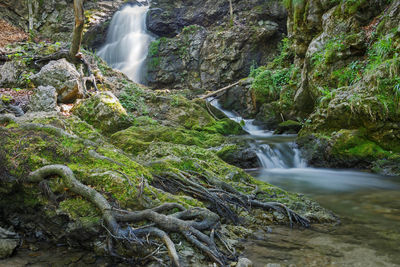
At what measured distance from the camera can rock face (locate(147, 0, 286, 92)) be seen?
768 inches

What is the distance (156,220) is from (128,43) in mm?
22463

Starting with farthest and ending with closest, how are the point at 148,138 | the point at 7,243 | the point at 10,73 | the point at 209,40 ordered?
the point at 209,40 → the point at 10,73 → the point at 148,138 → the point at 7,243

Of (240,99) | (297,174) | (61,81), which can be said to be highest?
(240,99)

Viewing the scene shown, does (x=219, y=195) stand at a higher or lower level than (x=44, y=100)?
lower

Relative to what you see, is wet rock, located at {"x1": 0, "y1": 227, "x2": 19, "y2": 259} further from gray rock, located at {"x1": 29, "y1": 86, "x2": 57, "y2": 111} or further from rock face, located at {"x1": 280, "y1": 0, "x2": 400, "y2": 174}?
rock face, located at {"x1": 280, "y1": 0, "x2": 400, "y2": 174}

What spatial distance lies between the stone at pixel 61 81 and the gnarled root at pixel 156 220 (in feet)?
22.3

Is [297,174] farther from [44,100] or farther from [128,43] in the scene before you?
[128,43]

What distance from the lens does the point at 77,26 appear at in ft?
28.7

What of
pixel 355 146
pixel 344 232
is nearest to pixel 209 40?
pixel 355 146

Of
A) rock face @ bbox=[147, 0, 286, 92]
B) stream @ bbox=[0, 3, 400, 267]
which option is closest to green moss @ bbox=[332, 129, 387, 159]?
stream @ bbox=[0, 3, 400, 267]

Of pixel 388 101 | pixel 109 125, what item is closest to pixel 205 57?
pixel 109 125

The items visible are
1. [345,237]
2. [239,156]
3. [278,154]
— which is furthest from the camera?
[278,154]

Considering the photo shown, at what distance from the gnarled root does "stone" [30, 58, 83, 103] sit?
679 centimetres

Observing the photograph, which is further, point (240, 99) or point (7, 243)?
point (240, 99)
